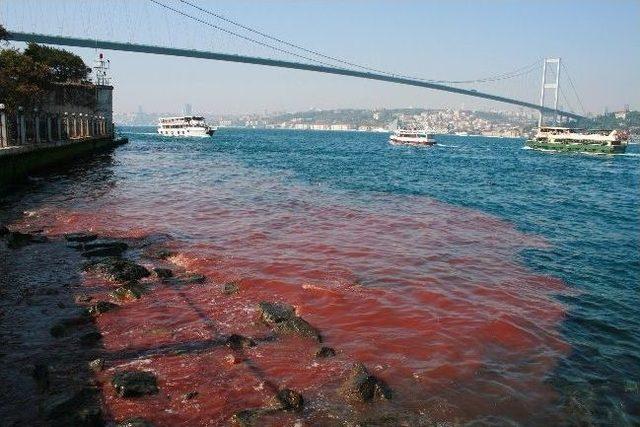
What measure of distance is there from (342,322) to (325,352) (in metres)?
1.14

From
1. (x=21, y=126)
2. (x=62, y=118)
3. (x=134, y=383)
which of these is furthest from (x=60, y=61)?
(x=134, y=383)

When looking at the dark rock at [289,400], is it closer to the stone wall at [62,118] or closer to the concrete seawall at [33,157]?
the concrete seawall at [33,157]

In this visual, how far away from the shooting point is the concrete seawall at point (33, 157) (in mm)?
17766

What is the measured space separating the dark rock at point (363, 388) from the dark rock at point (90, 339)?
10.9 feet

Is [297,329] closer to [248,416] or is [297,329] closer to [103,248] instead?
[248,416]

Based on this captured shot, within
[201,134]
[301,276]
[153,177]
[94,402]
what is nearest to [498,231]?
[301,276]

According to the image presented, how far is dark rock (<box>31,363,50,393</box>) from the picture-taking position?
198 inches

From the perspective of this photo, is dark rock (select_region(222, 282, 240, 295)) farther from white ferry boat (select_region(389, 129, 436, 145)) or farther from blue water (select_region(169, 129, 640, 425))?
white ferry boat (select_region(389, 129, 436, 145))

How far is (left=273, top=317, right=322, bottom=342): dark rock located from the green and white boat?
66.2 m

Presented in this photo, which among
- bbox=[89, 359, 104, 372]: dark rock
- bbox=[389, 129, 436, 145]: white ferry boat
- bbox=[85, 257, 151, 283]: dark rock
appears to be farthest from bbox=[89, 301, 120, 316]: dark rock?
bbox=[389, 129, 436, 145]: white ferry boat

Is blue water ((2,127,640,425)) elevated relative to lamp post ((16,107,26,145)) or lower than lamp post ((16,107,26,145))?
lower

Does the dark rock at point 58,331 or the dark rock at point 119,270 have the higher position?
the dark rock at point 119,270

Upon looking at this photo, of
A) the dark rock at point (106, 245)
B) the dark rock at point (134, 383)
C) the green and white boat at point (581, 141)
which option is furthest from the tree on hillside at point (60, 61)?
the green and white boat at point (581, 141)

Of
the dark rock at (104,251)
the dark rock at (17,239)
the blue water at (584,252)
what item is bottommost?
the blue water at (584,252)
